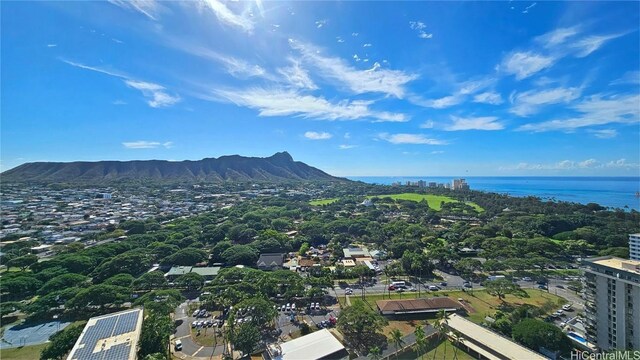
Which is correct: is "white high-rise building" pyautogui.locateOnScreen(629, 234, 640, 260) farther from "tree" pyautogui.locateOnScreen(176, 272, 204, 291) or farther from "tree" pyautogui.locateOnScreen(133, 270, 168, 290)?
"tree" pyautogui.locateOnScreen(133, 270, 168, 290)

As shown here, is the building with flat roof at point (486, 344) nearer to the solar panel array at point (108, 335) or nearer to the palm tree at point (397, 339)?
the palm tree at point (397, 339)

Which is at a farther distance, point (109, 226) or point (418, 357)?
point (109, 226)

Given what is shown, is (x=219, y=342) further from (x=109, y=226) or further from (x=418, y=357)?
(x=109, y=226)

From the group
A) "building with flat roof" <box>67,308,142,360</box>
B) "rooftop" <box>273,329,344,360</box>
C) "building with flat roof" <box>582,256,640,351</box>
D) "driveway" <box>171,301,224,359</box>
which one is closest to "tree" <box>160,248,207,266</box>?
"driveway" <box>171,301,224,359</box>

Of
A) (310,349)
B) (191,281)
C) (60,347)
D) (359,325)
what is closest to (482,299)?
(359,325)

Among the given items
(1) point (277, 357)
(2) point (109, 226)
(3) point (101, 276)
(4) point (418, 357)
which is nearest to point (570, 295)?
(4) point (418, 357)
